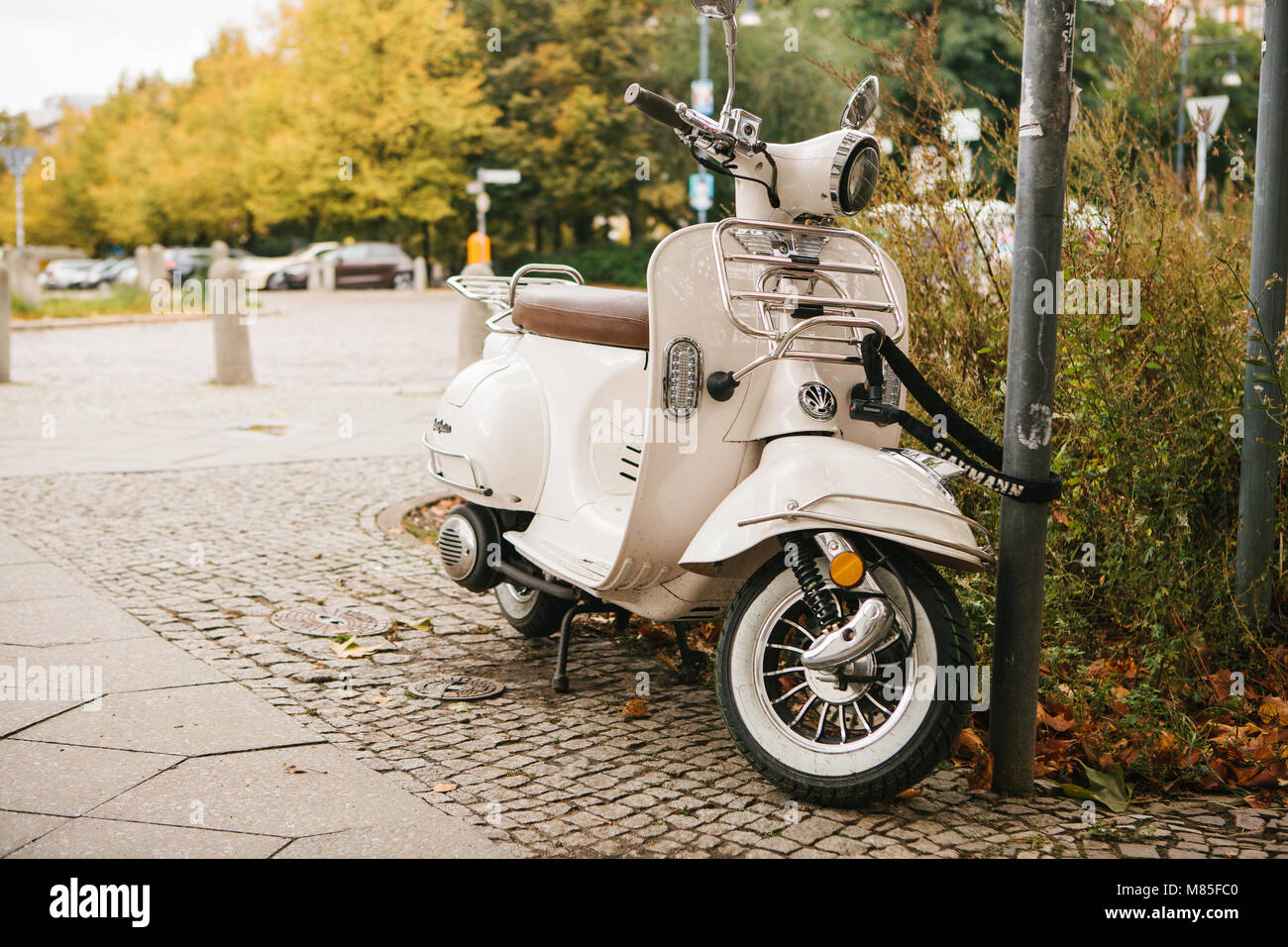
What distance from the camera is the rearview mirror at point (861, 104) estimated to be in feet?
11.6

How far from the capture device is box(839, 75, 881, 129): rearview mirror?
355cm

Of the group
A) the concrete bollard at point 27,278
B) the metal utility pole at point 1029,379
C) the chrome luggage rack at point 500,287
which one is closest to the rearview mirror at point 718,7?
the metal utility pole at point 1029,379

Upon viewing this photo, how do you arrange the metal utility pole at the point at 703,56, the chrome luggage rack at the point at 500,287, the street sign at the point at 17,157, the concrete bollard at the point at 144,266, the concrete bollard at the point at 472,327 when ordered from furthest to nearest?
the concrete bollard at the point at 144,266, the metal utility pole at the point at 703,56, the street sign at the point at 17,157, the concrete bollard at the point at 472,327, the chrome luggage rack at the point at 500,287

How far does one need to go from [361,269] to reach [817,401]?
1306 inches

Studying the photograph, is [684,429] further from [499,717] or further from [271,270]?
[271,270]

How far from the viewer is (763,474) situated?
129 inches

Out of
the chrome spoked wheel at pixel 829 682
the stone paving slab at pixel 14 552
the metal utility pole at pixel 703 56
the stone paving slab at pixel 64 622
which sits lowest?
the stone paving slab at pixel 64 622

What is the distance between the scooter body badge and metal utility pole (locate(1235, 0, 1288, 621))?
145 centimetres

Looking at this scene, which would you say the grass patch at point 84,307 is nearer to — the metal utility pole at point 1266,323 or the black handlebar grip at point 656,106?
the black handlebar grip at point 656,106

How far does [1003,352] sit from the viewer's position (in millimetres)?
4645

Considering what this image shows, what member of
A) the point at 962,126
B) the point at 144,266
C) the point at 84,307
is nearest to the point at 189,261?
the point at 144,266

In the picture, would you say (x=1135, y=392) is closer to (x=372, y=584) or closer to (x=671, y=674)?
(x=671, y=674)
